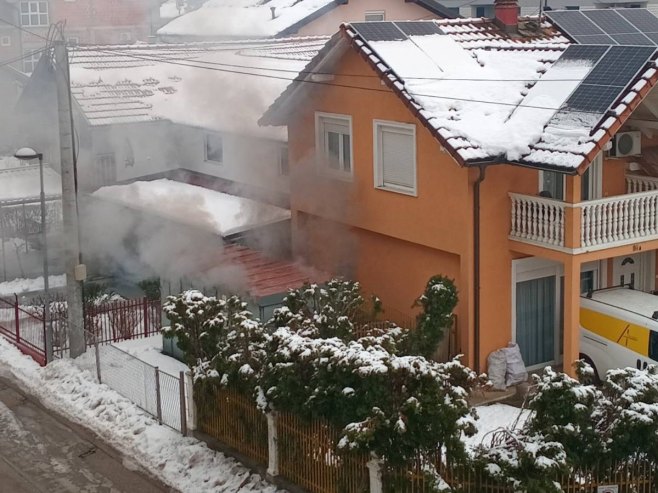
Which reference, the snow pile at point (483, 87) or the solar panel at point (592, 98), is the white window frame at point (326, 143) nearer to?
the snow pile at point (483, 87)

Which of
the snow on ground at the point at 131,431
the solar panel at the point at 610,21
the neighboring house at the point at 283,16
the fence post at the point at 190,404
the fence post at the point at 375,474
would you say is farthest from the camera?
the neighboring house at the point at 283,16

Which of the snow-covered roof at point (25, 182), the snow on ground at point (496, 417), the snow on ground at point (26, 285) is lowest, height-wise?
the snow on ground at point (496, 417)

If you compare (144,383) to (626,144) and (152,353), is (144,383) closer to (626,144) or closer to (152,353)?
(152,353)

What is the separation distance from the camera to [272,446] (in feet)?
40.6

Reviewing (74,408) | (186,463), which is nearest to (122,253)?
(74,408)

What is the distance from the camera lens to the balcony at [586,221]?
1520 cm

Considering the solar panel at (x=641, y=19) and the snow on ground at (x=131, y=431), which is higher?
Result: the solar panel at (x=641, y=19)

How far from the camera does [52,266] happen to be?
24359mm

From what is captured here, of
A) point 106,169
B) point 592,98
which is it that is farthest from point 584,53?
point 106,169

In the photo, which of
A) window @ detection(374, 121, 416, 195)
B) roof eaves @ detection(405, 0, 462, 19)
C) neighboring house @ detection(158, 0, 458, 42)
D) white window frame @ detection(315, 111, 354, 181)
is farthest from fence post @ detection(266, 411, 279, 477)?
roof eaves @ detection(405, 0, 462, 19)

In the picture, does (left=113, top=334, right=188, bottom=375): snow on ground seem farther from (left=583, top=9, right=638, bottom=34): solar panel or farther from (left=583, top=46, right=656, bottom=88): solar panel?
(left=583, top=9, right=638, bottom=34): solar panel

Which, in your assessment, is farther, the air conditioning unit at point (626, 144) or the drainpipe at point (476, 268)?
the air conditioning unit at point (626, 144)

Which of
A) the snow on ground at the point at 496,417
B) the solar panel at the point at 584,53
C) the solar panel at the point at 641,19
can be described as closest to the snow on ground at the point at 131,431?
the snow on ground at the point at 496,417

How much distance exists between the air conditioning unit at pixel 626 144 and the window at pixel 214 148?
359 inches
